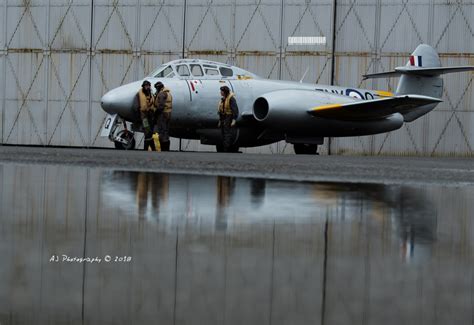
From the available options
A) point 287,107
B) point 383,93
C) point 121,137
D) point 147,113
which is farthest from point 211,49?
point 147,113

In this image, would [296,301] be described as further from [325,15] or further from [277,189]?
[325,15]

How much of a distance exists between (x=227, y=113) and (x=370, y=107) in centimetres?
381

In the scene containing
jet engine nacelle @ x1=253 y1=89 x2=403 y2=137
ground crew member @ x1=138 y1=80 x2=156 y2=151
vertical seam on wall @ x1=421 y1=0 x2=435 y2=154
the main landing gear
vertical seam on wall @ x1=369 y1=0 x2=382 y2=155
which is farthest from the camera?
vertical seam on wall @ x1=369 y1=0 x2=382 y2=155

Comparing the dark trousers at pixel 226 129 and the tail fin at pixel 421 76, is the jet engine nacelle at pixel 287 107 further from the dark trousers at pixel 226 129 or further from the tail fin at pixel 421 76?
the tail fin at pixel 421 76

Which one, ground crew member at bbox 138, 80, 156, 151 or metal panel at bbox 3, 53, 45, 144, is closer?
ground crew member at bbox 138, 80, 156, 151

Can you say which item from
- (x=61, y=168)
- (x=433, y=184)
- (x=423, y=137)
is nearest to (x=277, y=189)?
(x=433, y=184)

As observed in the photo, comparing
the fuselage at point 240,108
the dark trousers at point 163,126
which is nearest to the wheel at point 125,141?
the fuselage at point 240,108

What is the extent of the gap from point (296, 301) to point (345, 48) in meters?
23.9

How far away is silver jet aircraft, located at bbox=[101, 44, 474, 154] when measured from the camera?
64.8 ft

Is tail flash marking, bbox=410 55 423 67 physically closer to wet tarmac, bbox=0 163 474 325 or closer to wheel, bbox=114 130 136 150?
wheel, bbox=114 130 136 150

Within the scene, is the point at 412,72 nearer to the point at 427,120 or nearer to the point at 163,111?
the point at 427,120

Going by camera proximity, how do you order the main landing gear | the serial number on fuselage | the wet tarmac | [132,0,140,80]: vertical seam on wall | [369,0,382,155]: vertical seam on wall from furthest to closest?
1. [132,0,140,80]: vertical seam on wall
2. [369,0,382,155]: vertical seam on wall
3. the serial number on fuselage
4. the main landing gear
5. the wet tarmac

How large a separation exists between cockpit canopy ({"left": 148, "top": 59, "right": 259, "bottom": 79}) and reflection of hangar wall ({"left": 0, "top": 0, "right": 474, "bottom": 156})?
5660mm

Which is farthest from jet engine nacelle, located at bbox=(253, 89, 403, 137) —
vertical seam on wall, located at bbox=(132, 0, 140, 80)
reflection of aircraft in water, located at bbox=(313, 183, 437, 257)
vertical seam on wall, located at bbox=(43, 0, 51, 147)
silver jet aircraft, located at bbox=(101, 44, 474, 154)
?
reflection of aircraft in water, located at bbox=(313, 183, 437, 257)
